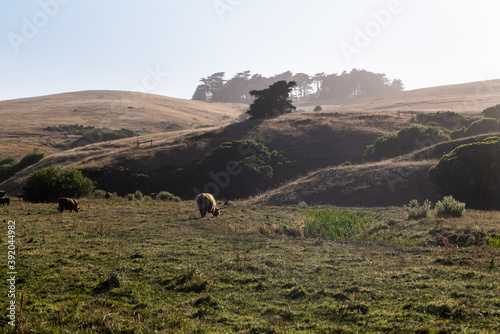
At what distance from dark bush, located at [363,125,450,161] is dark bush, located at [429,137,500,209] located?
618 inches

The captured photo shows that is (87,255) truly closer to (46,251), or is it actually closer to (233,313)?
(46,251)

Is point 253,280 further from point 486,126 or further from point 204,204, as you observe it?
point 486,126

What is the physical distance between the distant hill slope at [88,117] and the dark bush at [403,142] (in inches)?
2289

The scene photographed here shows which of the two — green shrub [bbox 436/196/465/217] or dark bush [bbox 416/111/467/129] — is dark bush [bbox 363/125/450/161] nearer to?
dark bush [bbox 416/111/467/129]

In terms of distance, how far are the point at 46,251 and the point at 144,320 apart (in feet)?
20.2

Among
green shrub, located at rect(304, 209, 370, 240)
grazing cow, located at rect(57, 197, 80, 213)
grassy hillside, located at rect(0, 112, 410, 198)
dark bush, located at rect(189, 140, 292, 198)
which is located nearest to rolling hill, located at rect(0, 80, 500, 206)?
grassy hillside, located at rect(0, 112, 410, 198)

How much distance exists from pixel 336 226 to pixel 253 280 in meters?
9.10

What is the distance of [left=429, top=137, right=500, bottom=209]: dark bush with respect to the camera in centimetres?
2078

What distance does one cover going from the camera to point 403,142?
40.5 meters

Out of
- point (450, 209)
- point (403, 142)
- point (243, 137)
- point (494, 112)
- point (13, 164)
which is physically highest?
point (494, 112)

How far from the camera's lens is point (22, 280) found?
799cm

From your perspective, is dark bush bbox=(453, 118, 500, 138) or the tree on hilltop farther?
the tree on hilltop

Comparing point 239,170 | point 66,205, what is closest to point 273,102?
point 239,170

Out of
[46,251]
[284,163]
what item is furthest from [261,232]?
[284,163]
